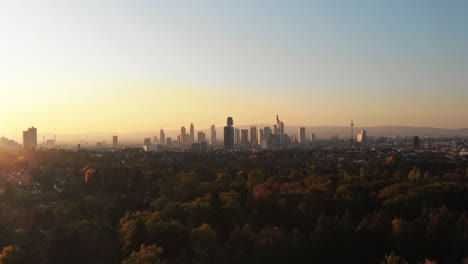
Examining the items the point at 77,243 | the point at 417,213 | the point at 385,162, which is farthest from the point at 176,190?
the point at 385,162

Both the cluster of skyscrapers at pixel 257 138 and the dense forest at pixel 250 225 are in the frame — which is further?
the cluster of skyscrapers at pixel 257 138

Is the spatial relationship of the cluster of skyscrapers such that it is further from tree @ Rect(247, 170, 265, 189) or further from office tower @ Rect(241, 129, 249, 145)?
tree @ Rect(247, 170, 265, 189)

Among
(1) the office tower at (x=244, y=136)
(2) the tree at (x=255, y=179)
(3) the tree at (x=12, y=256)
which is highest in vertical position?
(1) the office tower at (x=244, y=136)

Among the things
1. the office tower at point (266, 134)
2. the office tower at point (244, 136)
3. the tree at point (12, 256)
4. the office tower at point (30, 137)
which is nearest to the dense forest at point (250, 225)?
the tree at point (12, 256)

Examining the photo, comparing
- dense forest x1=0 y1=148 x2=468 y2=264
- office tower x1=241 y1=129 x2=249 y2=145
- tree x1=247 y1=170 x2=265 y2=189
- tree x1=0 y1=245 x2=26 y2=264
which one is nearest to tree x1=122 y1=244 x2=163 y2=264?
dense forest x1=0 y1=148 x2=468 y2=264

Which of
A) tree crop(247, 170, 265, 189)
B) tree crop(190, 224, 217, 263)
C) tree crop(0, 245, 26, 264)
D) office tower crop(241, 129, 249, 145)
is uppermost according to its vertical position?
office tower crop(241, 129, 249, 145)

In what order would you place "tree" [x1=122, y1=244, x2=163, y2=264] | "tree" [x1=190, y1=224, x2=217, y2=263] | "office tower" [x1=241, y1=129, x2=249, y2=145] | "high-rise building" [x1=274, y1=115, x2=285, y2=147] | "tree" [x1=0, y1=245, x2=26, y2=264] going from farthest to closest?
"office tower" [x1=241, y1=129, x2=249, y2=145] < "high-rise building" [x1=274, y1=115, x2=285, y2=147] < "tree" [x1=0, y1=245, x2=26, y2=264] < "tree" [x1=190, y1=224, x2=217, y2=263] < "tree" [x1=122, y1=244, x2=163, y2=264]

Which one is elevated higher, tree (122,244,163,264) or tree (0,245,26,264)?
tree (122,244,163,264)

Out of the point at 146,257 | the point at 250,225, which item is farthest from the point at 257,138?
the point at 146,257

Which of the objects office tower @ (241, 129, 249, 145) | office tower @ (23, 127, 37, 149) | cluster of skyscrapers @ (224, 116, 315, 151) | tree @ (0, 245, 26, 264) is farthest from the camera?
office tower @ (241, 129, 249, 145)

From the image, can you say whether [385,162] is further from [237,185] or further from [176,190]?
[176,190]

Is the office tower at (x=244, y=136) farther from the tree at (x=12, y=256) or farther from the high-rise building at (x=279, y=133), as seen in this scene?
the tree at (x=12, y=256)
